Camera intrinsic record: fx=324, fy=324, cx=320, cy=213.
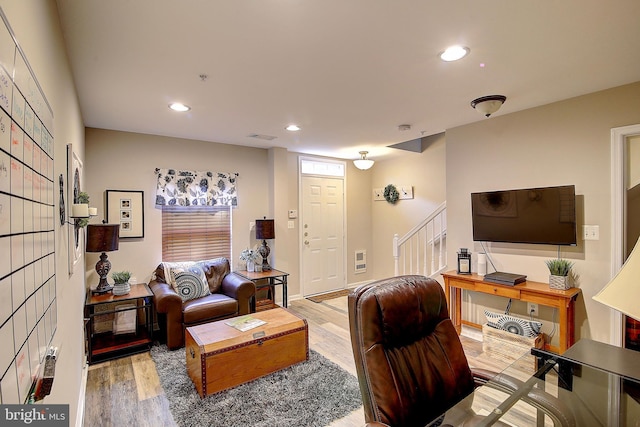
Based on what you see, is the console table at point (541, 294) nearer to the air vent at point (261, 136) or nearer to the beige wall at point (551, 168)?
the beige wall at point (551, 168)

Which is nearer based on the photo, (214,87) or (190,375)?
(214,87)

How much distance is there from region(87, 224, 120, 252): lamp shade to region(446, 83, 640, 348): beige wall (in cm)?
361

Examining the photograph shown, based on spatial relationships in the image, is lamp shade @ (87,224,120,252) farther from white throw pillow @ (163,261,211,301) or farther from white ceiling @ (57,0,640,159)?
white ceiling @ (57,0,640,159)

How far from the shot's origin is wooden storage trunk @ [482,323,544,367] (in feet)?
9.43

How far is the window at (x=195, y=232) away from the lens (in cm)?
406

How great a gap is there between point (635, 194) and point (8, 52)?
14.1 feet

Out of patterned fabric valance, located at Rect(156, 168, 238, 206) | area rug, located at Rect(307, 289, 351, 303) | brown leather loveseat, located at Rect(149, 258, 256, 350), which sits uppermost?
patterned fabric valance, located at Rect(156, 168, 238, 206)

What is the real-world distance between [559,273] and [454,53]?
2.17 meters

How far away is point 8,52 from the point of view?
76 centimetres

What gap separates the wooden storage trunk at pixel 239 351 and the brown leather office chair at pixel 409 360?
151 centimetres

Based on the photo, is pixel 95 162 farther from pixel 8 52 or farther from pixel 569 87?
pixel 569 87

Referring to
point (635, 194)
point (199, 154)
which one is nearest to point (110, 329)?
point (199, 154)

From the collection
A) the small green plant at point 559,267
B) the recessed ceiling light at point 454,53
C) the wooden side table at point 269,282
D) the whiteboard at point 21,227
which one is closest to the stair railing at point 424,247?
the small green plant at point 559,267

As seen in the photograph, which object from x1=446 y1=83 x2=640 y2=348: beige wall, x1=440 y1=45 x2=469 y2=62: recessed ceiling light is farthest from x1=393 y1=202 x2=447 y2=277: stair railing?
x1=440 y1=45 x2=469 y2=62: recessed ceiling light
